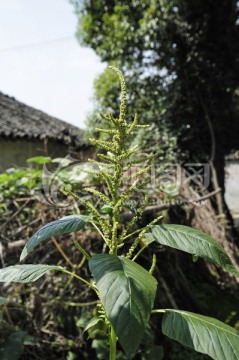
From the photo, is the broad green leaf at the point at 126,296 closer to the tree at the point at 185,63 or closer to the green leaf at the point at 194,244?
the green leaf at the point at 194,244

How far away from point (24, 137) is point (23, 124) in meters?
1.43

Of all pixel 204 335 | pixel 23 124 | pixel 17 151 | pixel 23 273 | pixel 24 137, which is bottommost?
pixel 204 335

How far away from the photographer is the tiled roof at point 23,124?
9.90 m

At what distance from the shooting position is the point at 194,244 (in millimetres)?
938

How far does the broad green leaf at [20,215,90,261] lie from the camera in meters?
1.00

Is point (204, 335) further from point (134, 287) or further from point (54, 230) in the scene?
point (54, 230)

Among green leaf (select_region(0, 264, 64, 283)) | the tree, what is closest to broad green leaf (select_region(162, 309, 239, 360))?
green leaf (select_region(0, 264, 64, 283))

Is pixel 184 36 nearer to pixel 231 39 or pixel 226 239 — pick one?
pixel 231 39

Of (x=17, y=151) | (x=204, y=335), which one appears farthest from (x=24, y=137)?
(x=204, y=335)

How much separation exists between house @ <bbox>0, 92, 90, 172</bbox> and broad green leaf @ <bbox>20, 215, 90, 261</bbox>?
6.97 m

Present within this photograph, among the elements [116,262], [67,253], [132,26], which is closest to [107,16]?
[132,26]

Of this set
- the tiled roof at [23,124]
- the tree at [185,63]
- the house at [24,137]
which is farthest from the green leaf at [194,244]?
the tiled roof at [23,124]

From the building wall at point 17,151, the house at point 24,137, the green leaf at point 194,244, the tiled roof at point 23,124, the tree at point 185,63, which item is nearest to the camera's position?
the green leaf at point 194,244

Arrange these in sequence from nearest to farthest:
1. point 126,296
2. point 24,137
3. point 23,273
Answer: point 126,296 < point 23,273 < point 24,137
